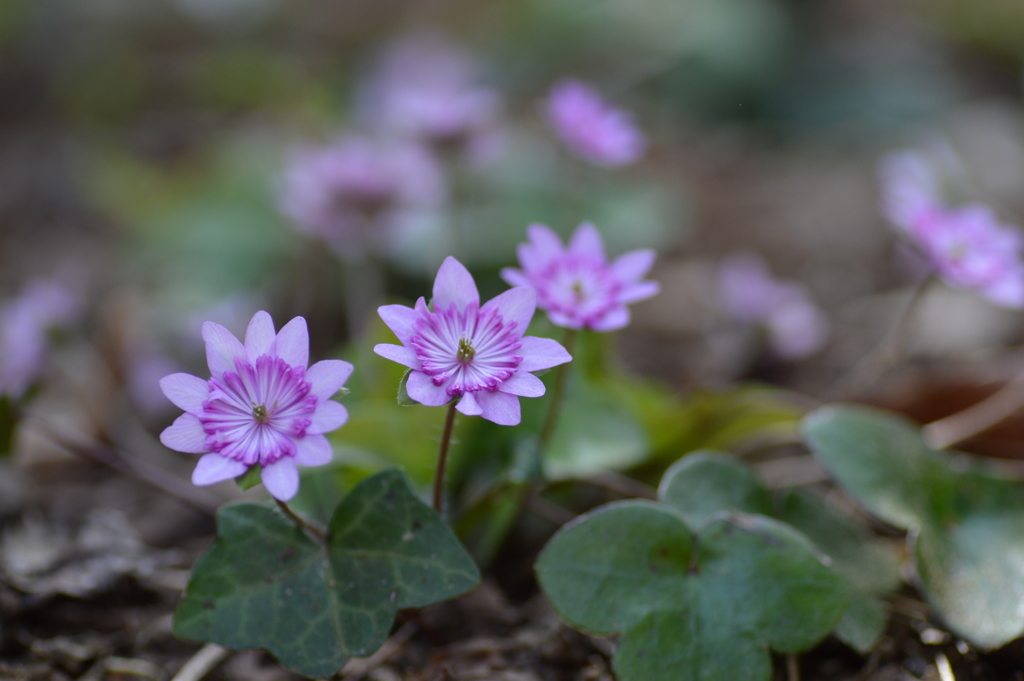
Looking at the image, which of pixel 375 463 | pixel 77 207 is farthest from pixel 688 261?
pixel 77 207

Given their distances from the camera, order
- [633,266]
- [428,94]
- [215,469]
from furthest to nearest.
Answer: [428,94]
[633,266]
[215,469]

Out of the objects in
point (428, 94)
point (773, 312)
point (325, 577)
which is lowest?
point (773, 312)

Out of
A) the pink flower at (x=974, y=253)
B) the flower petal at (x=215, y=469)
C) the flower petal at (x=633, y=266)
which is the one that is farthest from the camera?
the pink flower at (x=974, y=253)

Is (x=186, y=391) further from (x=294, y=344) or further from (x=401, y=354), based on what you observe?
(x=401, y=354)

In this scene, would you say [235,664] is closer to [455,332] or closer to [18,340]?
[455,332]

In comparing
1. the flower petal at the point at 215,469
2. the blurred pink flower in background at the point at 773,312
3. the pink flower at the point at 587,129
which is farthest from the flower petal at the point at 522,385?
the blurred pink flower in background at the point at 773,312

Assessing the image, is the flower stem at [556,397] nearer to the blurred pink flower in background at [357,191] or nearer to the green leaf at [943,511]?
the green leaf at [943,511]

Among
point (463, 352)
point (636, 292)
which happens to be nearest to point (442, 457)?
point (463, 352)
